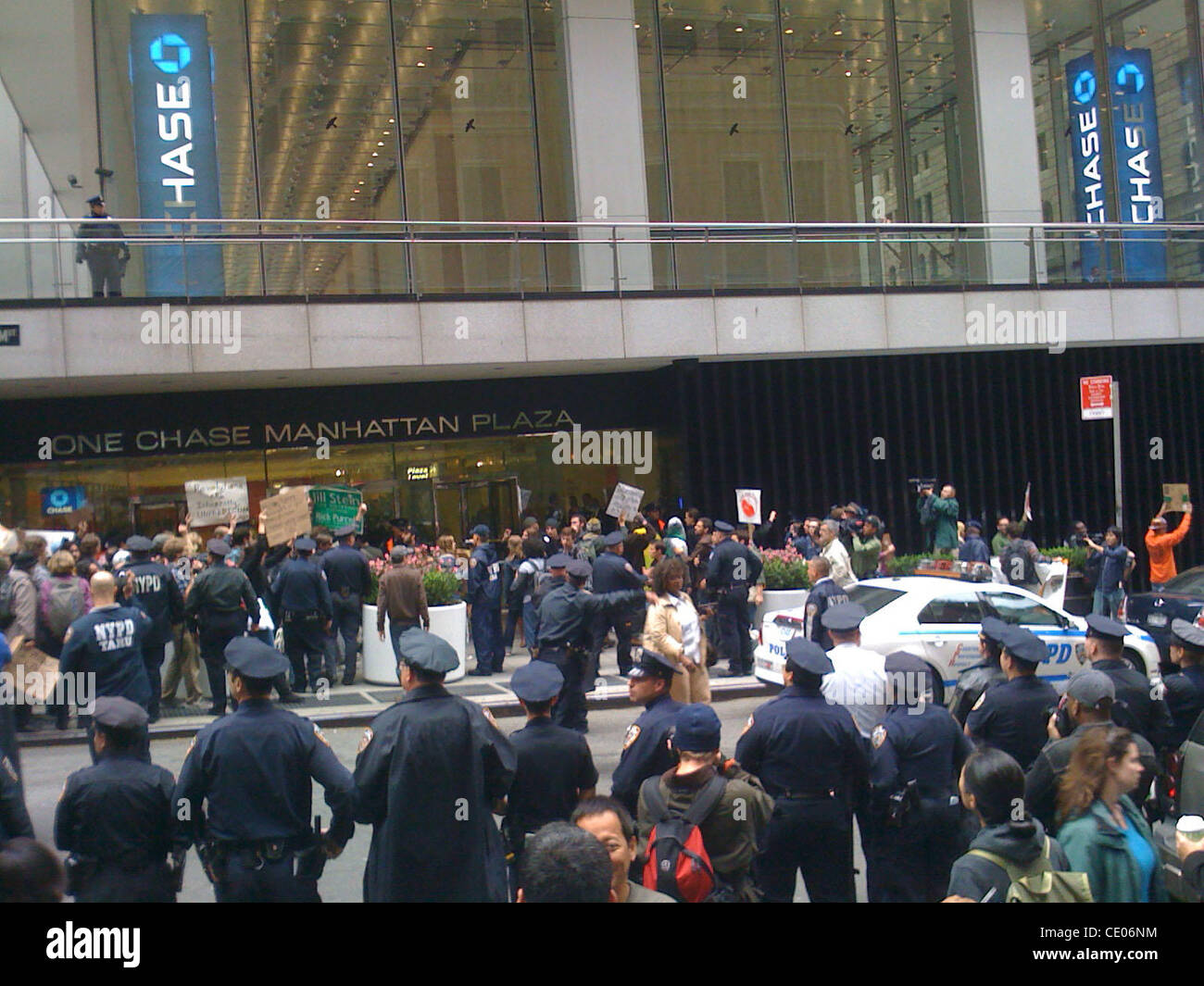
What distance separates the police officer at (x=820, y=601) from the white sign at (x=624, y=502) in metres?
6.25

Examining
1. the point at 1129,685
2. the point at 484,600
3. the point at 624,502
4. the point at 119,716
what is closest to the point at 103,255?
the point at 484,600

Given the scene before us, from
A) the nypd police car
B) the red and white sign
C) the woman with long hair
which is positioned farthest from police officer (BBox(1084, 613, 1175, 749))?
the red and white sign

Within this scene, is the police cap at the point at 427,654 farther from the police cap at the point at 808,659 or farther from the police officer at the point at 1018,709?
the police officer at the point at 1018,709

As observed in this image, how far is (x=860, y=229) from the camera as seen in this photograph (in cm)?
2092

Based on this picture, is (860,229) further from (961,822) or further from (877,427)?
(961,822)

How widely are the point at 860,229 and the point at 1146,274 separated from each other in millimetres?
5587

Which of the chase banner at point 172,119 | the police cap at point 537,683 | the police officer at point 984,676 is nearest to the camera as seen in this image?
the police cap at point 537,683

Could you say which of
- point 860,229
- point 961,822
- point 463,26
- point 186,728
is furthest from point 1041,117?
point 961,822

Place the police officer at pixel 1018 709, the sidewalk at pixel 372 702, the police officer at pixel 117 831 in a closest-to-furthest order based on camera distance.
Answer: the police officer at pixel 117 831 < the police officer at pixel 1018 709 < the sidewalk at pixel 372 702

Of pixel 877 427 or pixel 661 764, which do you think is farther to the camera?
pixel 877 427

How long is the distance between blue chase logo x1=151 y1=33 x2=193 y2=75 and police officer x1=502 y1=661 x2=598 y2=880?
16875 millimetres

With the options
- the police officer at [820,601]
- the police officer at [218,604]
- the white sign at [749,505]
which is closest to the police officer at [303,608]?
the police officer at [218,604]

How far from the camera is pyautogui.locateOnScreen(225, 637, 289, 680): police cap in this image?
489 cm

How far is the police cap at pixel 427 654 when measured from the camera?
195 inches
